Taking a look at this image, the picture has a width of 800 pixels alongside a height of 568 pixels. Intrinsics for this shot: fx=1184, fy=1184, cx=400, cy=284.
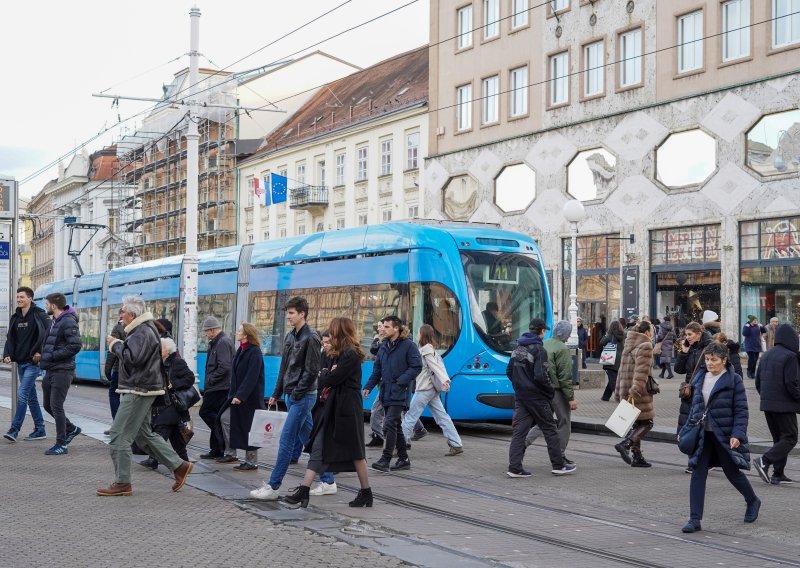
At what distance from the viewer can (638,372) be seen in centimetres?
1342

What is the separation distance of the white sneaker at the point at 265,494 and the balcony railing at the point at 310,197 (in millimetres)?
41832

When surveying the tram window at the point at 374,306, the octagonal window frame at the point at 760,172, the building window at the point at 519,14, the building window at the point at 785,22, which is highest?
the building window at the point at 519,14

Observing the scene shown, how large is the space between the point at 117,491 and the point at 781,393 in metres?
6.68

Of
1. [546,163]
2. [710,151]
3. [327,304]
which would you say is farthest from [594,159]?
[327,304]

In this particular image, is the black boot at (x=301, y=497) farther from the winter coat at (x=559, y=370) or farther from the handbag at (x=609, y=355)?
the handbag at (x=609, y=355)

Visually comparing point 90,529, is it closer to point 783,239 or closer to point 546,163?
point 783,239

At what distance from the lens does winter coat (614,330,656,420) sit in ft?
44.1

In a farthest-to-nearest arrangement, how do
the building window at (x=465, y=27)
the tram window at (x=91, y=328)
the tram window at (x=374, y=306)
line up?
the building window at (x=465, y=27), the tram window at (x=91, y=328), the tram window at (x=374, y=306)

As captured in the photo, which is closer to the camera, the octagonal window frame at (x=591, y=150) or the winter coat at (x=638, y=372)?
the winter coat at (x=638, y=372)

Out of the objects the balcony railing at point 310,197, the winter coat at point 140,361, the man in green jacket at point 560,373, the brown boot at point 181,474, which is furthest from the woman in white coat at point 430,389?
the balcony railing at point 310,197

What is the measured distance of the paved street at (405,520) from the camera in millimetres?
8062

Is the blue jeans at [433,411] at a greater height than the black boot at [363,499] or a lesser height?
greater

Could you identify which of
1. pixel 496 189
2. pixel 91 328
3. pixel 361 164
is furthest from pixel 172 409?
pixel 361 164

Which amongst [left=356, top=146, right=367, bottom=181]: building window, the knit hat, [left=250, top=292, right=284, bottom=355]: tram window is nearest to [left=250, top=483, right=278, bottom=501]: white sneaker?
the knit hat
